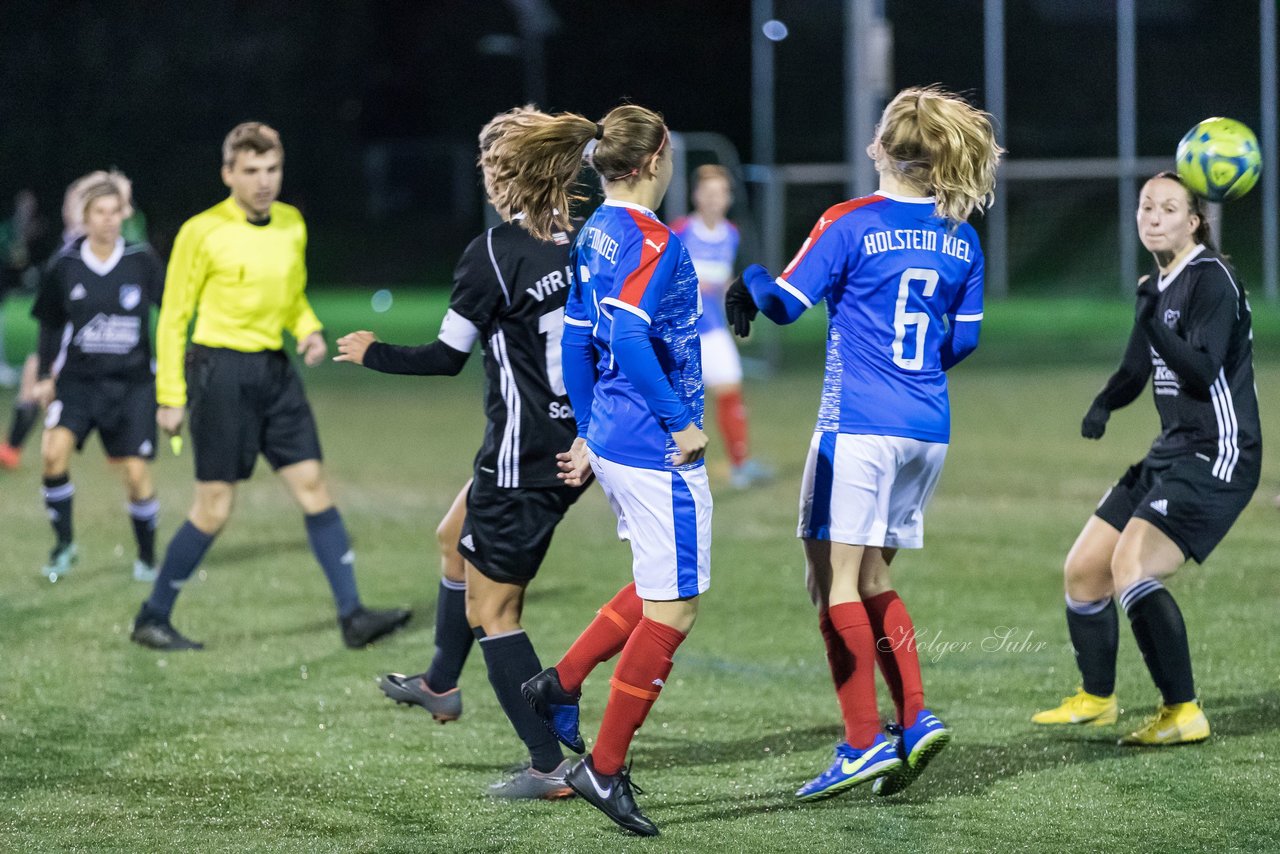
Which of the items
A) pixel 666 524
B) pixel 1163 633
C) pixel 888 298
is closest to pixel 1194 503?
pixel 1163 633

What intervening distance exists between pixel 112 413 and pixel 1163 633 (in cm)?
523

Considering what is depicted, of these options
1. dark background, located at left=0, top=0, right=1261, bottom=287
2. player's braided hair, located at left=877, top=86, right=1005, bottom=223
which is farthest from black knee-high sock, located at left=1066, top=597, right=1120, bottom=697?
dark background, located at left=0, top=0, right=1261, bottom=287

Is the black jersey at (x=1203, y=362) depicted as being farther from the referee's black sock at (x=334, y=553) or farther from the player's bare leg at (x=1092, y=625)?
the referee's black sock at (x=334, y=553)

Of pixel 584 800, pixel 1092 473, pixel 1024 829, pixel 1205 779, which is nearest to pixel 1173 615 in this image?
pixel 1205 779

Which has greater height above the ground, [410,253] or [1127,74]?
[1127,74]

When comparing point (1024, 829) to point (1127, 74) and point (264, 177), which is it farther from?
point (1127, 74)

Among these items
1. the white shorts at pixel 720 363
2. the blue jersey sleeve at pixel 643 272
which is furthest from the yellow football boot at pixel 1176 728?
the white shorts at pixel 720 363

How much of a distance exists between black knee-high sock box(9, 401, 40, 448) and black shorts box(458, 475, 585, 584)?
738 cm

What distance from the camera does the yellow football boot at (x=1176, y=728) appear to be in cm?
529

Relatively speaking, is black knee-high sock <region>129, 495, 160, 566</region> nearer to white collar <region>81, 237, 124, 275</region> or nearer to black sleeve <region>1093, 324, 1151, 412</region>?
white collar <region>81, 237, 124, 275</region>

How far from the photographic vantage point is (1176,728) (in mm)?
5301

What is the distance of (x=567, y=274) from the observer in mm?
4906

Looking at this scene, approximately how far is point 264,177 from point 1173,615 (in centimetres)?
379

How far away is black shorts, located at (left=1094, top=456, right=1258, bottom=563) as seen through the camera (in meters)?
5.27
